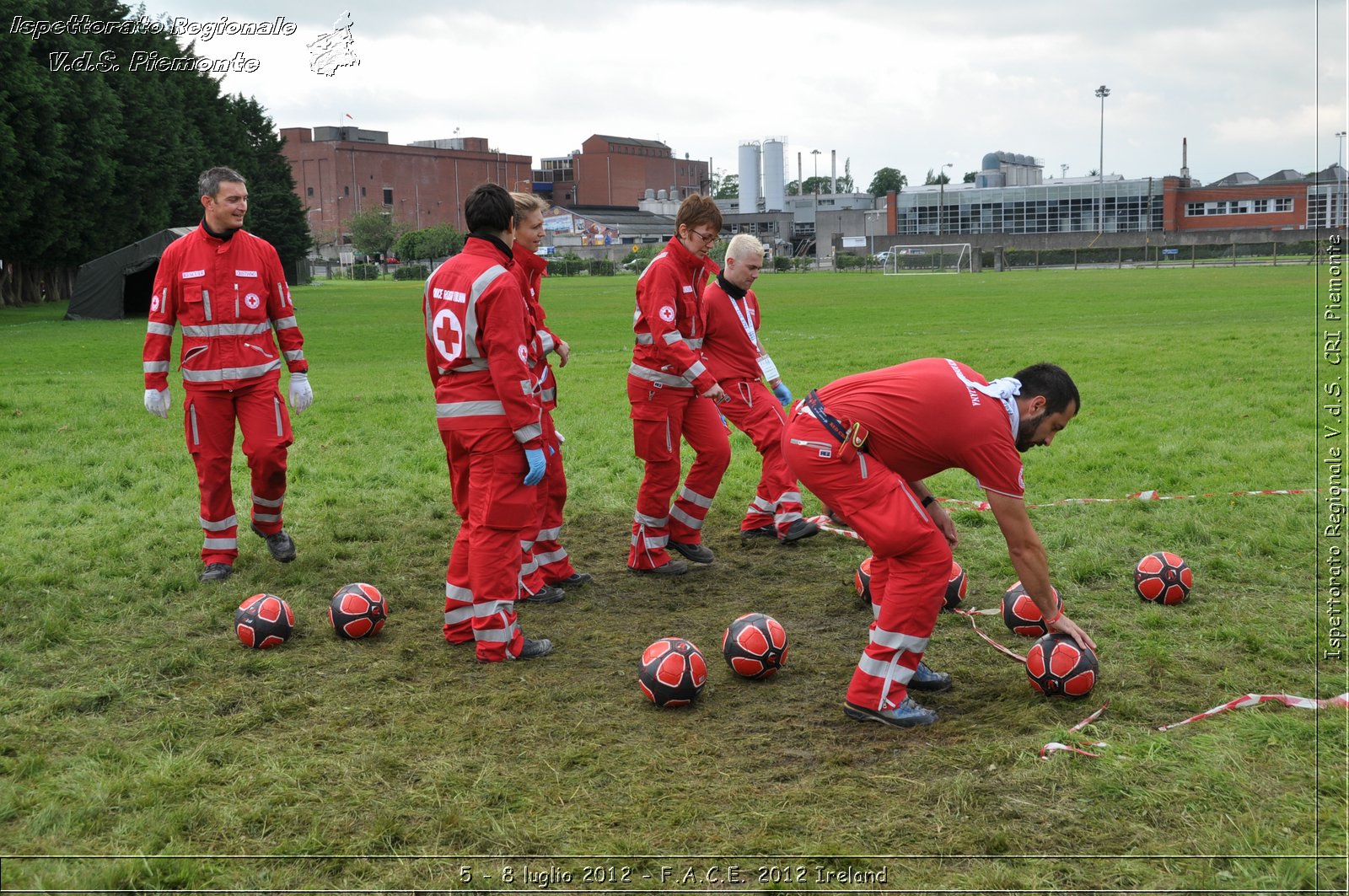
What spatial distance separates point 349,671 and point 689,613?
217 cm

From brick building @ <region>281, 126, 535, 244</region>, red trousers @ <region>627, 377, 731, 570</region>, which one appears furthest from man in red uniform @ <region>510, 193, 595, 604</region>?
brick building @ <region>281, 126, 535, 244</region>

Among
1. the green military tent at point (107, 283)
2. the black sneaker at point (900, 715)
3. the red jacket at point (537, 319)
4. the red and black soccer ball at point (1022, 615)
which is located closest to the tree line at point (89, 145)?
the green military tent at point (107, 283)

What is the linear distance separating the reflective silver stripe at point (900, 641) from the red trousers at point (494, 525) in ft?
6.80

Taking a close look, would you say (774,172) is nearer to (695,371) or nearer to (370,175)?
(370,175)

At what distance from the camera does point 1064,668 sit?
5.17 metres

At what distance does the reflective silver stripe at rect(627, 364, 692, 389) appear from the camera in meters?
7.65

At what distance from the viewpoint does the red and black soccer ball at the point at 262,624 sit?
6250 millimetres

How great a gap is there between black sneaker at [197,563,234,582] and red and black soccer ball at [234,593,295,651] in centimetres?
138

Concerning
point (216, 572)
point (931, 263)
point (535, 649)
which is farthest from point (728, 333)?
point (931, 263)

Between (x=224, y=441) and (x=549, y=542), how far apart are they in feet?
8.15

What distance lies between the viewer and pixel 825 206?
132250mm

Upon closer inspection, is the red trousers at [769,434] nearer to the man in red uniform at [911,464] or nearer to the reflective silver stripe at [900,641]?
the man in red uniform at [911,464]

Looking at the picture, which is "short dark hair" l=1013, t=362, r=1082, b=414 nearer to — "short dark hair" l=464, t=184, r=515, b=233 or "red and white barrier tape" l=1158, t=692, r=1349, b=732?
"red and white barrier tape" l=1158, t=692, r=1349, b=732

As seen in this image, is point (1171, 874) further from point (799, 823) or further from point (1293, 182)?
point (1293, 182)
